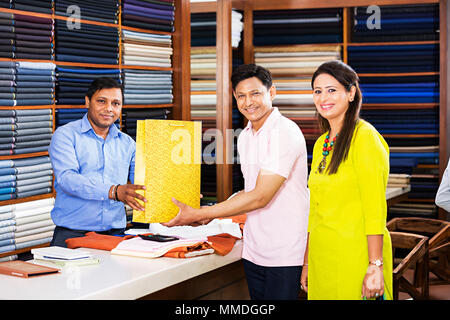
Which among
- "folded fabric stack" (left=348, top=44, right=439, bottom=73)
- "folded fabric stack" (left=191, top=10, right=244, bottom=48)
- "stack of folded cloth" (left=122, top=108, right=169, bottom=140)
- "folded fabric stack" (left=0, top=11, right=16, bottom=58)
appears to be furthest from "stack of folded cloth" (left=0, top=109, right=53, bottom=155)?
"folded fabric stack" (left=348, top=44, right=439, bottom=73)

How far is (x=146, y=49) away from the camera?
4.23 metres

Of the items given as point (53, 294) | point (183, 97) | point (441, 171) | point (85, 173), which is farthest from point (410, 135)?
point (53, 294)

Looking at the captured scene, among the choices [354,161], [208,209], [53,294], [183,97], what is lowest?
[53,294]

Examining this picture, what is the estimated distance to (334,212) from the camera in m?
2.12

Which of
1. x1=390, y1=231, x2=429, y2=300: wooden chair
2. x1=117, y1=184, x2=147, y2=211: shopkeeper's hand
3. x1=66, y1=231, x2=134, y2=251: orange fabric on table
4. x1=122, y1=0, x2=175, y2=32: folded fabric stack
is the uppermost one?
x1=122, y1=0, x2=175, y2=32: folded fabric stack

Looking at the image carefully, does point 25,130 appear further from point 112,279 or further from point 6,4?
point 112,279

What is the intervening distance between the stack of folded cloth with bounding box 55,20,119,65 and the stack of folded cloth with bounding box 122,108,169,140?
37cm

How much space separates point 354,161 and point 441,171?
11.6 ft

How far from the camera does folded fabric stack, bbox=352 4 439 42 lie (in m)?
5.35

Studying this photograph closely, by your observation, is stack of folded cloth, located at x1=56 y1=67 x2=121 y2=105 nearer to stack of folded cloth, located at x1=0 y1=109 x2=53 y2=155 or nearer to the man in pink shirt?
stack of folded cloth, located at x1=0 y1=109 x2=53 y2=155

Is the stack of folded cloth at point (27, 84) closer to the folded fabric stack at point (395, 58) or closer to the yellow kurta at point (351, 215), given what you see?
the yellow kurta at point (351, 215)

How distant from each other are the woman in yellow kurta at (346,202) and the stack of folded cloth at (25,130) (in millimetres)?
2020
